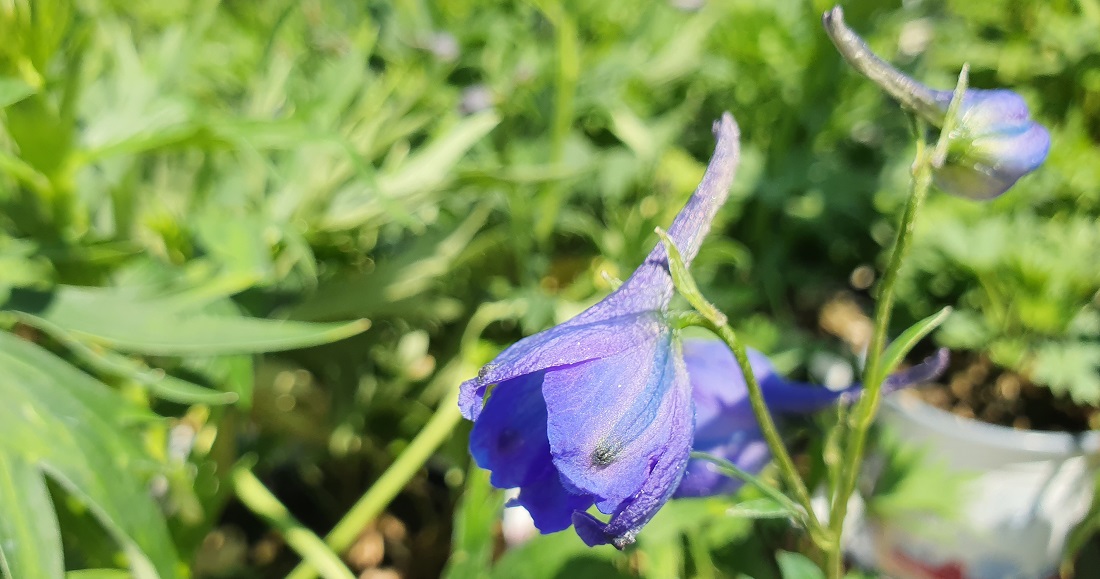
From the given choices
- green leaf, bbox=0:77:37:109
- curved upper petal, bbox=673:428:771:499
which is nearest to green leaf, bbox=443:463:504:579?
curved upper petal, bbox=673:428:771:499

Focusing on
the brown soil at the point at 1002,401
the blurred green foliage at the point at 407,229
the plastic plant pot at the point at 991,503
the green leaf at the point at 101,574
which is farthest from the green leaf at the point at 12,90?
the brown soil at the point at 1002,401

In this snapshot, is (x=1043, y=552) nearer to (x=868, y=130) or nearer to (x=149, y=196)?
(x=868, y=130)

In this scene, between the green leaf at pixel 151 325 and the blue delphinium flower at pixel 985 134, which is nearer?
the blue delphinium flower at pixel 985 134

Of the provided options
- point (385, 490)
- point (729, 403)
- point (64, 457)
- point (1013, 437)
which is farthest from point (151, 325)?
point (1013, 437)

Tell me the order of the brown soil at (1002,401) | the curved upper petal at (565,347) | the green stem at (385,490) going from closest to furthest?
the curved upper petal at (565,347) → the green stem at (385,490) → the brown soil at (1002,401)

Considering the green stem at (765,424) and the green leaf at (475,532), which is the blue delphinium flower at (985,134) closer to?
the green stem at (765,424)

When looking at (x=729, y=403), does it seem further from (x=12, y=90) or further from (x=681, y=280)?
(x=12, y=90)

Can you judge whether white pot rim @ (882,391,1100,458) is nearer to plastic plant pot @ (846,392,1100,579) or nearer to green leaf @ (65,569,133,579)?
plastic plant pot @ (846,392,1100,579)

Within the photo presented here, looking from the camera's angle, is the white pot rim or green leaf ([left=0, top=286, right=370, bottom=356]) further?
the white pot rim
